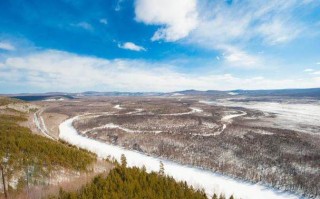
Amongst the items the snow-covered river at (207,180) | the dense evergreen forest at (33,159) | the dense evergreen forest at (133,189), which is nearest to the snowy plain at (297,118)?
the snow-covered river at (207,180)

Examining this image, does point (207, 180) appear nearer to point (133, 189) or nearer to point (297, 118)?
point (133, 189)

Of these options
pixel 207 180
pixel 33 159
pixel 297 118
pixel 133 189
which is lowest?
pixel 297 118

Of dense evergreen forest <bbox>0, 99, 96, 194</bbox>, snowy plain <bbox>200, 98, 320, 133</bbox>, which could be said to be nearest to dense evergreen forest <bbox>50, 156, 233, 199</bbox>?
dense evergreen forest <bbox>0, 99, 96, 194</bbox>

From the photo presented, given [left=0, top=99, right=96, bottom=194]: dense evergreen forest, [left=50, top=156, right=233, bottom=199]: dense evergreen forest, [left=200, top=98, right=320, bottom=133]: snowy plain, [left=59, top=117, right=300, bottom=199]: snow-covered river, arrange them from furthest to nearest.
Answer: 1. [left=200, top=98, right=320, bottom=133]: snowy plain
2. [left=59, top=117, right=300, bottom=199]: snow-covered river
3. [left=0, top=99, right=96, bottom=194]: dense evergreen forest
4. [left=50, top=156, right=233, bottom=199]: dense evergreen forest

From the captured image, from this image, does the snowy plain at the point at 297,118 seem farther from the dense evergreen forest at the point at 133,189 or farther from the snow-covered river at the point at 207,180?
the dense evergreen forest at the point at 133,189

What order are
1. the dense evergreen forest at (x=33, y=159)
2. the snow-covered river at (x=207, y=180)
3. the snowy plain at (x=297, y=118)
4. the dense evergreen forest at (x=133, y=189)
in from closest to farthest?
the dense evergreen forest at (x=133, y=189) < the dense evergreen forest at (x=33, y=159) < the snow-covered river at (x=207, y=180) < the snowy plain at (x=297, y=118)

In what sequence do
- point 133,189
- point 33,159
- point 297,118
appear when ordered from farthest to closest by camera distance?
point 297,118, point 33,159, point 133,189

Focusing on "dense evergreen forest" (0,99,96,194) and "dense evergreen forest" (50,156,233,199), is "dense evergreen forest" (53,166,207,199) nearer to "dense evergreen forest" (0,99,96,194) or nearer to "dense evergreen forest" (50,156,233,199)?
"dense evergreen forest" (50,156,233,199)

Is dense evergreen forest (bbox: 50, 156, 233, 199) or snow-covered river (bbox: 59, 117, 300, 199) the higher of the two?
dense evergreen forest (bbox: 50, 156, 233, 199)

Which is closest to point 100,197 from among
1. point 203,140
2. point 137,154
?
point 137,154

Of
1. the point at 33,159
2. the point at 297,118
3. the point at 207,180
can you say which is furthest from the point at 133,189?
the point at 297,118

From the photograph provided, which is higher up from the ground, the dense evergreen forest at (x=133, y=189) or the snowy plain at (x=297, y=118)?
the dense evergreen forest at (x=133, y=189)

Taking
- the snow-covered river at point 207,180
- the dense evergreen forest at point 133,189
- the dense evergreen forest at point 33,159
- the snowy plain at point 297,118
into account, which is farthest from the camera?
the snowy plain at point 297,118
